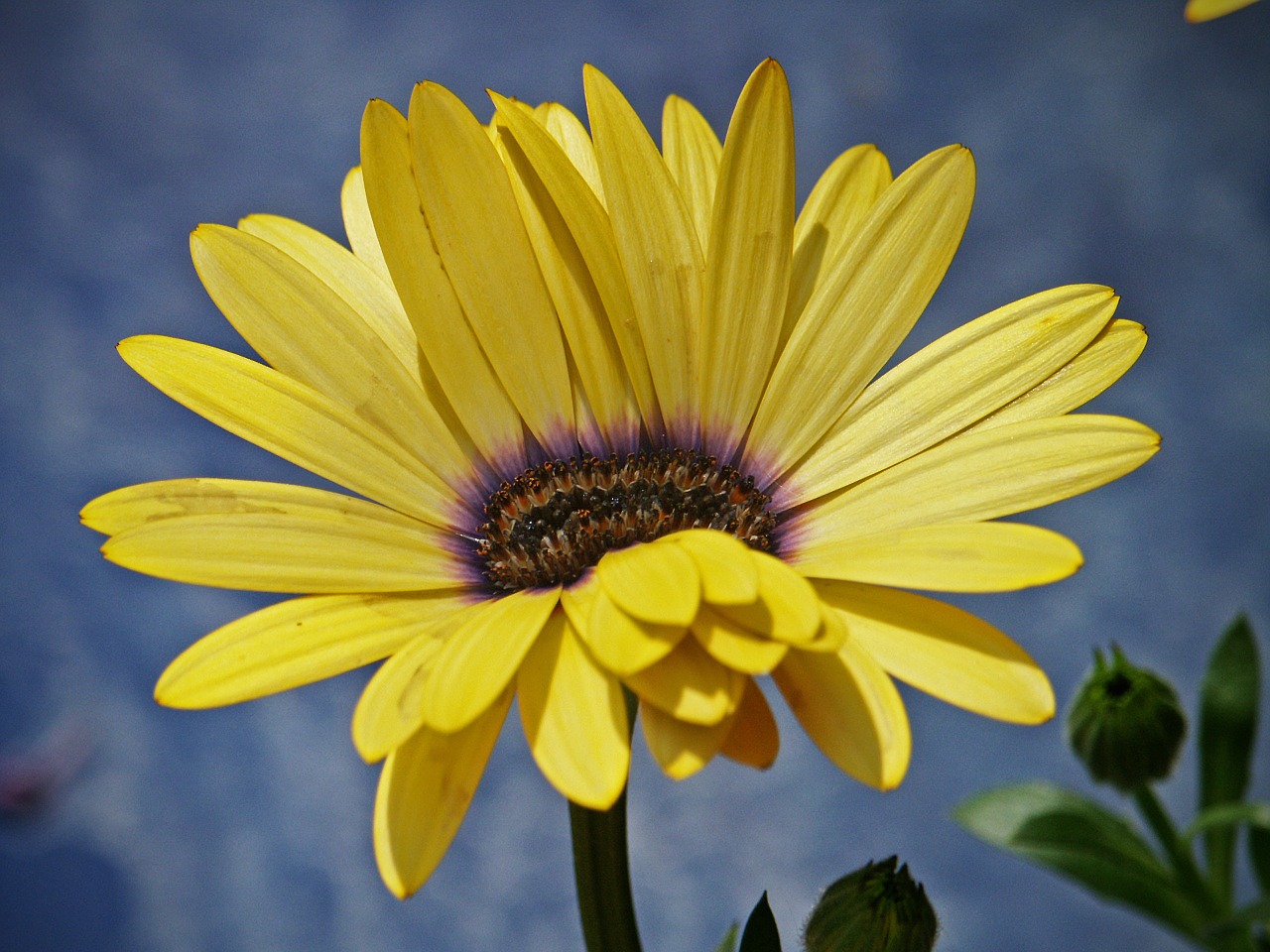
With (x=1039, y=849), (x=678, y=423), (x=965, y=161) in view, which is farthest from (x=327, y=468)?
(x=1039, y=849)

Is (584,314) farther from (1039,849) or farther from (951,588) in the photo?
(1039,849)

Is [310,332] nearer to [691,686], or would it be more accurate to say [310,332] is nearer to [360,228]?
[360,228]

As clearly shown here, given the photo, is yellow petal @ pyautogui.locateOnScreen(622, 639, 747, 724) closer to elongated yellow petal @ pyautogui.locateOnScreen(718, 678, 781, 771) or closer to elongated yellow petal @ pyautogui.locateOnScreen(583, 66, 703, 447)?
elongated yellow petal @ pyautogui.locateOnScreen(718, 678, 781, 771)

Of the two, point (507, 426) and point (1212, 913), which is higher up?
point (507, 426)

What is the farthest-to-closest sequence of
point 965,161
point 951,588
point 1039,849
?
point 1039,849 < point 965,161 < point 951,588

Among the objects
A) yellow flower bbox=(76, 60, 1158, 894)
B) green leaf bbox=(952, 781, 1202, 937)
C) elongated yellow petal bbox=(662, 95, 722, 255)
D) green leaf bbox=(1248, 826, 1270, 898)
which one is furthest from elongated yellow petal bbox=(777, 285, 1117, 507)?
green leaf bbox=(1248, 826, 1270, 898)

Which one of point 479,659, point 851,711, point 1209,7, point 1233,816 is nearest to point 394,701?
point 479,659

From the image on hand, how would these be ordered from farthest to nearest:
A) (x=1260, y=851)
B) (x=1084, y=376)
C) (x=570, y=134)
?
1. (x=1260, y=851)
2. (x=570, y=134)
3. (x=1084, y=376)
